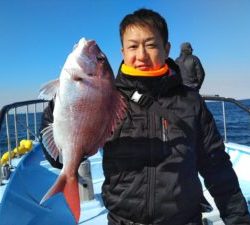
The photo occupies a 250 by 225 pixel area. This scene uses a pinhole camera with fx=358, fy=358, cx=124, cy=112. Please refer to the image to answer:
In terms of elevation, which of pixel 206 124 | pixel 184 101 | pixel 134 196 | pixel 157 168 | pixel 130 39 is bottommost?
pixel 134 196

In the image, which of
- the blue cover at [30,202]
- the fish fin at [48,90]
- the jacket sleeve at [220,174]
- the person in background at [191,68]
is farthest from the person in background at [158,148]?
the person in background at [191,68]

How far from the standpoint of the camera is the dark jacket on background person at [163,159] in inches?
79.2

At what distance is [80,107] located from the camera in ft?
5.58

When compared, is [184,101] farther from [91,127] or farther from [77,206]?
[77,206]

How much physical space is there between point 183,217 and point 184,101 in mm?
692

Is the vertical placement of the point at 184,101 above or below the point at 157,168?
above

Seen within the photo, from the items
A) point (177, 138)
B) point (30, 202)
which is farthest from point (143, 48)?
point (30, 202)

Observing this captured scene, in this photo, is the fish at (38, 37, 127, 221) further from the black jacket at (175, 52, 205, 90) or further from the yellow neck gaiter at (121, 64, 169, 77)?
the black jacket at (175, 52, 205, 90)

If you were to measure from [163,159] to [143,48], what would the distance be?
65cm

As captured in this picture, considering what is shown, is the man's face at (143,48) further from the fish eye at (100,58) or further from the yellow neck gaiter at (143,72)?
the fish eye at (100,58)

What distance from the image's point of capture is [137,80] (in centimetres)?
212

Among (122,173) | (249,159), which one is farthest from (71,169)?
(249,159)

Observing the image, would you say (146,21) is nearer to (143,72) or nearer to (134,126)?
(143,72)

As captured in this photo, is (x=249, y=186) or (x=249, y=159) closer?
(x=249, y=186)
